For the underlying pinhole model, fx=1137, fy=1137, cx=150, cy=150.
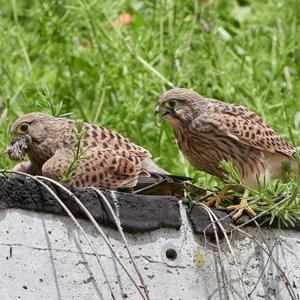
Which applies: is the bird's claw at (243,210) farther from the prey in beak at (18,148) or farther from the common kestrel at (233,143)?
the prey in beak at (18,148)

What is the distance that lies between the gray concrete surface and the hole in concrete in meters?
0.01

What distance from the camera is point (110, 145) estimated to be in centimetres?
456

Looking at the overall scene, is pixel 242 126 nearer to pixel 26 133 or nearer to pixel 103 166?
pixel 103 166

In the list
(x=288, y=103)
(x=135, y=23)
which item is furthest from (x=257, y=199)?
(x=135, y=23)

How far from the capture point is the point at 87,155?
4.38 meters

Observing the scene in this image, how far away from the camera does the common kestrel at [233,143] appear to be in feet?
16.6

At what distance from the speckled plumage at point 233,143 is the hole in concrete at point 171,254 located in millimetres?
1133

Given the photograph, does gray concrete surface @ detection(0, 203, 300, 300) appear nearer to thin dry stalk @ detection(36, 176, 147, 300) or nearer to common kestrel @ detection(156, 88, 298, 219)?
thin dry stalk @ detection(36, 176, 147, 300)

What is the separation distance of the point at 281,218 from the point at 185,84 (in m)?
2.61

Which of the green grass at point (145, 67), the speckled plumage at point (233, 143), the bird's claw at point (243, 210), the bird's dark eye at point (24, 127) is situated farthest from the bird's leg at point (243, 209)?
the green grass at point (145, 67)

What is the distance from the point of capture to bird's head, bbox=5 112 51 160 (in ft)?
15.3

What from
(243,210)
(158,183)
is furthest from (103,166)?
→ (243,210)

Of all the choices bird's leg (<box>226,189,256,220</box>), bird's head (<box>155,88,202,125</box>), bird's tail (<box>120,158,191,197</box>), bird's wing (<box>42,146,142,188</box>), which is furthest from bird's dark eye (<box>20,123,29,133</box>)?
bird's leg (<box>226,189,256,220</box>)

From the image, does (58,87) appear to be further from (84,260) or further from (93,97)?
(84,260)
